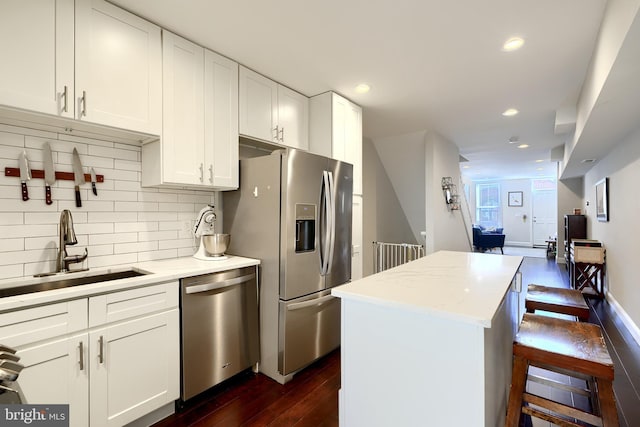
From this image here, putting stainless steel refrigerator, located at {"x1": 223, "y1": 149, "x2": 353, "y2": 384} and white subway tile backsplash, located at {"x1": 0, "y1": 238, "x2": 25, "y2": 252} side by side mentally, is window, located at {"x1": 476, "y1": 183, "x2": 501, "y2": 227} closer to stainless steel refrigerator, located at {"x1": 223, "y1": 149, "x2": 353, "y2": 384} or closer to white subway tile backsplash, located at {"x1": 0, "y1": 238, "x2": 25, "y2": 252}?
stainless steel refrigerator, located at {"x1": 223, "y1": 149, "x2": 353, "y2": 384}

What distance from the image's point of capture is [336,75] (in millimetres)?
2730

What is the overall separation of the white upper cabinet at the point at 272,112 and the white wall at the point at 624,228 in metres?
3.30

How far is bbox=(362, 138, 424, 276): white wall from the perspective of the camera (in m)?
5.01

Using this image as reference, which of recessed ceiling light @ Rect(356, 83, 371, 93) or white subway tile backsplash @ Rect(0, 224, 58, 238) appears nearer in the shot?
white subway tile backsplash @ Rect(0, 224, 58, 238)

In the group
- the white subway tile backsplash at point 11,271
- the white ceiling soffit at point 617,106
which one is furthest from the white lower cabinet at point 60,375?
the white ceiling soffit at point 617,106

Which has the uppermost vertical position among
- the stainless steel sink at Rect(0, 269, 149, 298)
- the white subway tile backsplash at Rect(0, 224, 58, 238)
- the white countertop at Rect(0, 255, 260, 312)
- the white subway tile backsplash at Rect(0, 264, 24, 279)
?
the white subway tile backsplash at Rect(0, 224, 58, 238)

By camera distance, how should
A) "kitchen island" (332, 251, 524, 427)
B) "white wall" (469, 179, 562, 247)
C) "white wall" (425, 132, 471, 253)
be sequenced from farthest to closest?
"white wall" (469, 179, 562, 247) → "white wall" (425, 132, 471, 253) → "kitchen island" (332, 251, 524, 427)

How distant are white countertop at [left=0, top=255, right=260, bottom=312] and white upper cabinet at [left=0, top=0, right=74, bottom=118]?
94cm

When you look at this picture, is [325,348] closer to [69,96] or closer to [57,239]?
[57,239]

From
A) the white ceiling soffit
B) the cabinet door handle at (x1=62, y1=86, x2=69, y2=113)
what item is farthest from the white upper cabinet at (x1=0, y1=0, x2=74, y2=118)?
the white ceiling soffit

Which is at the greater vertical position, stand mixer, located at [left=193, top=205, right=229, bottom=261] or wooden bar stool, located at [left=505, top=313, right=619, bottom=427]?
stand mixer, located at [left=193, top=205, right=229, bottom=261]

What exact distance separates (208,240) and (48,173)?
104 centimetres

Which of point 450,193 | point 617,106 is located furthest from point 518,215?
point 617,106

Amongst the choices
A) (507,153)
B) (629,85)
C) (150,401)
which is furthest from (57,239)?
(507,153)
